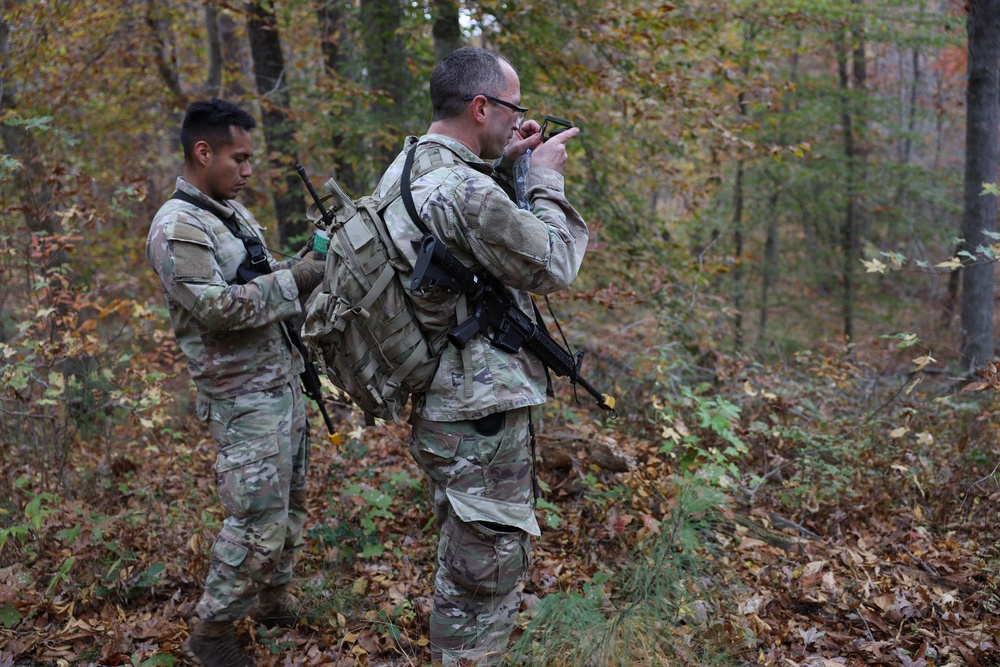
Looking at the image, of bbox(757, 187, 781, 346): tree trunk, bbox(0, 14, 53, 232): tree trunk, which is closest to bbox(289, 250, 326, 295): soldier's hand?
bbox(0, 14, 53, 232): tree trunk


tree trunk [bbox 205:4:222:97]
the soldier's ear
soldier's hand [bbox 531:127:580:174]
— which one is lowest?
soldier's hand [bbox 531:127:580:174]

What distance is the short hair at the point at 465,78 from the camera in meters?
2.54

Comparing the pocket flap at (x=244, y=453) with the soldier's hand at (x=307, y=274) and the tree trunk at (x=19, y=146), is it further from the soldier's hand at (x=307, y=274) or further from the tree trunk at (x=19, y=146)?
the tree trunk at (x=19, y=146)

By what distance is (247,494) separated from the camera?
3031 mm

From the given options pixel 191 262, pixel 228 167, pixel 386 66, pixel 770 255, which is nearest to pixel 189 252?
pixel 191 262

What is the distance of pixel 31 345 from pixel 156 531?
1685mm

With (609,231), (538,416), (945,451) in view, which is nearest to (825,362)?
(945,451)

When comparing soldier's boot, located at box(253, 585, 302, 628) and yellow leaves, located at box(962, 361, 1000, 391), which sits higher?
yellow leaves, located at box(962, 361, 1000, 391)

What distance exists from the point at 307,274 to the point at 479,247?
1.21 meters

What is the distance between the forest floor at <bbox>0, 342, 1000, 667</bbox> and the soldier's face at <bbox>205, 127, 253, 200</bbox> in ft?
6.35

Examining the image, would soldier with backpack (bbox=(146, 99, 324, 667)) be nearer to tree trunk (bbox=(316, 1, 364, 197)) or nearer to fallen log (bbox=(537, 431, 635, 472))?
fallen log (bbox=(537, 431, 635, 472))

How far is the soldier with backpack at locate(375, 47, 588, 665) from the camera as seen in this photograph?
2348mm

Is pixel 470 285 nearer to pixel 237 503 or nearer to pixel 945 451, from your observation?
pixel 237 503

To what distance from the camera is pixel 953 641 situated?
2.97 m
